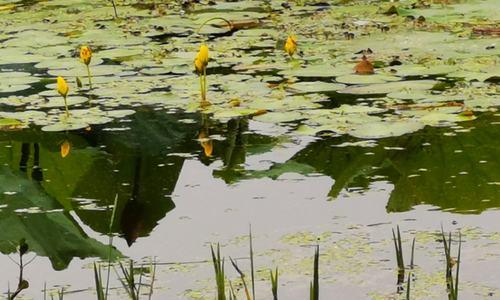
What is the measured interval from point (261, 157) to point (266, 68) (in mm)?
1279

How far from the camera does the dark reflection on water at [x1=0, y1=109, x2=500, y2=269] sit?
267 cm

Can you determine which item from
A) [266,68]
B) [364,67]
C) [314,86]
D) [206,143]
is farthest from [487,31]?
[206,143]

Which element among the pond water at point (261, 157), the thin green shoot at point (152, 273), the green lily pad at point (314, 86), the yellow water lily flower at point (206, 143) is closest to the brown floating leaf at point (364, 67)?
the pond water at point (261, 157)

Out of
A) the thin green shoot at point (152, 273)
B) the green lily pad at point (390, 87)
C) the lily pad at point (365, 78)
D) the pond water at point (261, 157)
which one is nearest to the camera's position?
the thin green shoot at point (152, 273)

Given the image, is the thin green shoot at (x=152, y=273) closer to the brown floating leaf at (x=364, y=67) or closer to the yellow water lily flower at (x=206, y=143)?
the yellow water lily flower at (x=206, y=143)

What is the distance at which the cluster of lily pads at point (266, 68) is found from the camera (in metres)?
3.63

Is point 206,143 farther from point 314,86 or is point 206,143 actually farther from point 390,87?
point 390,87

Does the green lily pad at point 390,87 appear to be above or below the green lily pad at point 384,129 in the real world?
below

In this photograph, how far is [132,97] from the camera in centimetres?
402

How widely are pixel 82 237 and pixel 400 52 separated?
2.35 meters

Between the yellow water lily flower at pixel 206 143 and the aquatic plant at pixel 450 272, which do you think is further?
the yellow water lily flower at pixel 206 143

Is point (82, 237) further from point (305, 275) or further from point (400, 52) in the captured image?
point (400, 52)

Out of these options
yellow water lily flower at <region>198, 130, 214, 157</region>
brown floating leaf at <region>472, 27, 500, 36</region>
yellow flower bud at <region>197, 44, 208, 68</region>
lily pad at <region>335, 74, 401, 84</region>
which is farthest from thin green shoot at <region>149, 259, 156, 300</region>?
brown floating leaf at <region>472, 27, 500, 36</region>

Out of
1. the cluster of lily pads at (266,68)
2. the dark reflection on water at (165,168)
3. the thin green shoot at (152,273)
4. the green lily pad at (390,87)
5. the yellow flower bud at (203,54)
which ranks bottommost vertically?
the cluster of lily pads at (266,68)
